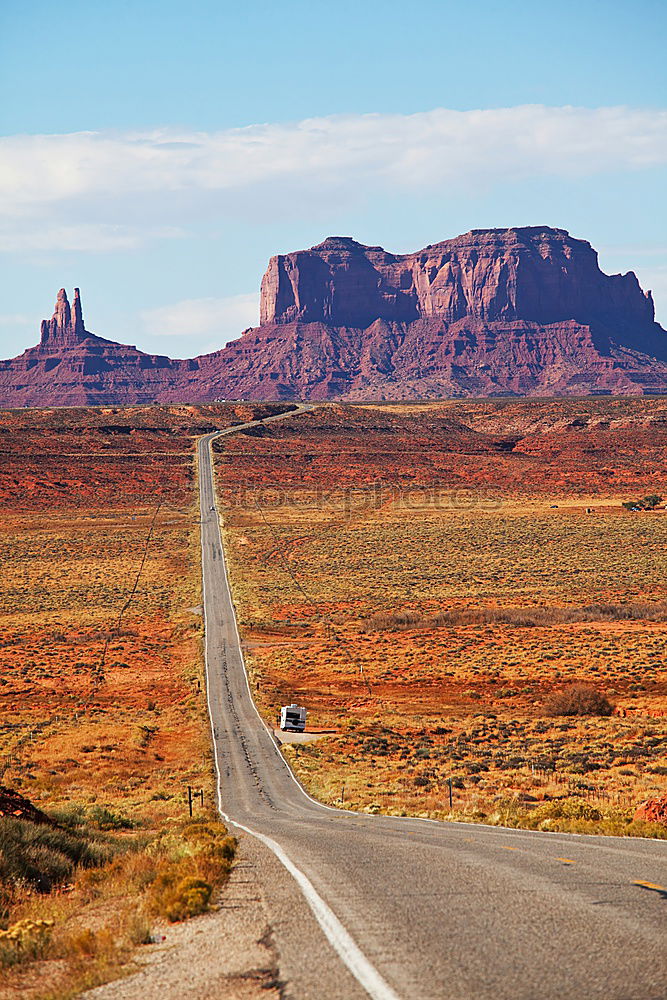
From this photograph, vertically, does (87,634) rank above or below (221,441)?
below

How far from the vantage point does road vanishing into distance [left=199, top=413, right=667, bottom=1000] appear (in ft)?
23.1

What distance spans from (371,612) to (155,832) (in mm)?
39251

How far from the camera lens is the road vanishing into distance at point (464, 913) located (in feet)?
23.1

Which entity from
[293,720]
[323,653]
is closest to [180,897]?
[293,720]

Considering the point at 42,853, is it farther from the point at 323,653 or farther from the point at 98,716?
the point at 323,653

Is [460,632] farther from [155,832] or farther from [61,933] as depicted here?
[61,933]

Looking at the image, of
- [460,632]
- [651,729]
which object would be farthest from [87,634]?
[651,729]

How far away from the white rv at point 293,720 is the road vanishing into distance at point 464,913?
59.6ft

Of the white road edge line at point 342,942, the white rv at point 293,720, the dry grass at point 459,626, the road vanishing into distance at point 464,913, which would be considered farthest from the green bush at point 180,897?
the white rv at point 293,720

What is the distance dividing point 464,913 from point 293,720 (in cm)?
2727

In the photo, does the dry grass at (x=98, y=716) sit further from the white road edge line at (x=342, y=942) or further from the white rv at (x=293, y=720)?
the white rv at (x=293, y=720)

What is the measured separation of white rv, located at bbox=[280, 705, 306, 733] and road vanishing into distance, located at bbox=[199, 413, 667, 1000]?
1818cm

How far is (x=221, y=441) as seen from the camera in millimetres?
156750

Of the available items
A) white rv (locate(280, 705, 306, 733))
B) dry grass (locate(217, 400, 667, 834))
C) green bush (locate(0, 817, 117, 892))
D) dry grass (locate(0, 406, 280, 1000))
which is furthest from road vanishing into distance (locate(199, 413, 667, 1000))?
white rv (locate(280, 705, 306, 733))
